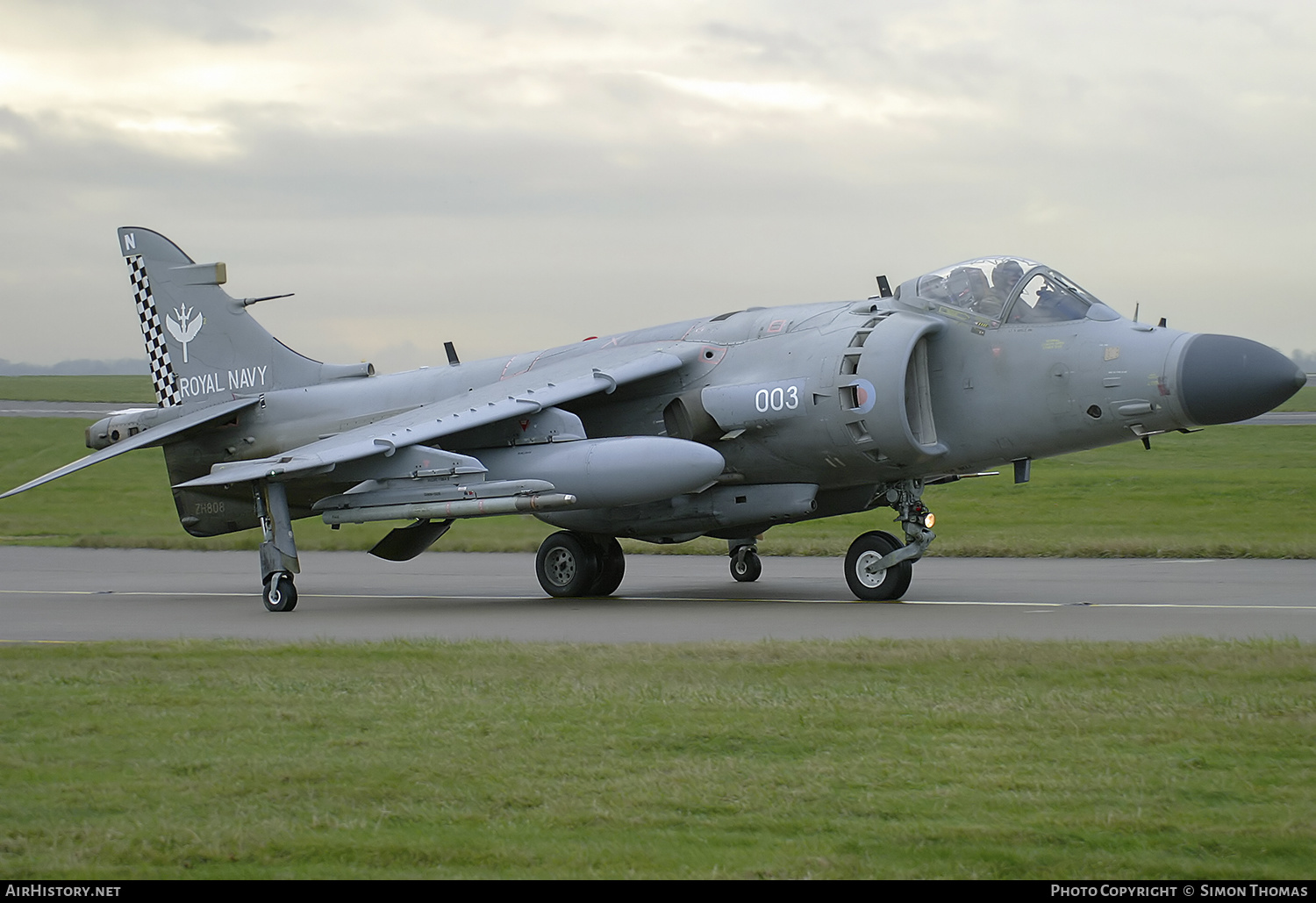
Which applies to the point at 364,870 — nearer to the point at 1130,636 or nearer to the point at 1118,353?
the point at 1130,636

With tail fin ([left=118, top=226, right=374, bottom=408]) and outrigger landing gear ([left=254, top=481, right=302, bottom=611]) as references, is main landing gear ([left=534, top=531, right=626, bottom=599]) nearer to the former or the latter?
outrigger landing gear ([left=254, top=481, right=302, bottom=611])

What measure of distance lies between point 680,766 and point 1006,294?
9092mm

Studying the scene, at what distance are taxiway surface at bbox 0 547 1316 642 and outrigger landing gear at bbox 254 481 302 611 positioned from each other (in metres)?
0.27

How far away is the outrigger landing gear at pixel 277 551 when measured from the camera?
14.8 meters

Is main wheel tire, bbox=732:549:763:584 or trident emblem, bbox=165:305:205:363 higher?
trident emblem, bbox=165:305:205:363

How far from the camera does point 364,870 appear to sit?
472 cm

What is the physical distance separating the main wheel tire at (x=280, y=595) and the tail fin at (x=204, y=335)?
4182 mm

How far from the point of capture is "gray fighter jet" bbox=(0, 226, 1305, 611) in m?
13.2

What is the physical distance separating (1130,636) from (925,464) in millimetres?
3907

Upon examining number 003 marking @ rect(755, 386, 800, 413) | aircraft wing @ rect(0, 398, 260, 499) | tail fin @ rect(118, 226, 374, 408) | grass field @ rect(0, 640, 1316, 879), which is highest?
tail fin @ rect(118, 226, 374, 408)

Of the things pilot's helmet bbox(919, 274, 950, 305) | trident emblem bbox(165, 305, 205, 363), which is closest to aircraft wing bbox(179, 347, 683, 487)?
pilot's helmet bbox(919, 274, 950, 305)

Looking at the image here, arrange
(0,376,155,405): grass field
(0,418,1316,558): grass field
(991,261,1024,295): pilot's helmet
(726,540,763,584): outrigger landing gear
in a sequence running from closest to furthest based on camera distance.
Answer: (991,261,1024,295): pilot's helmet
(726,540,763,584): outrigger landing gear
(0,418,1316,558): grass field
(0,376,155,405): grass field

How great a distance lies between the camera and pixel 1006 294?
13898 millimetres

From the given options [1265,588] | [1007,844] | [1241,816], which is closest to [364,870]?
[1007,844]
